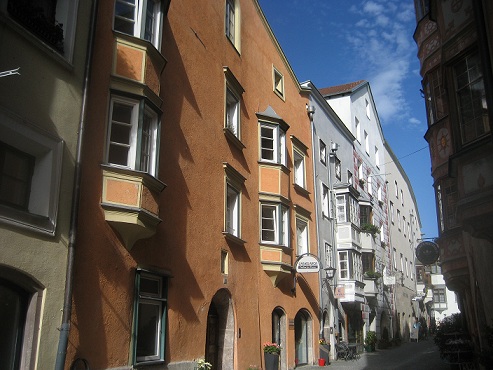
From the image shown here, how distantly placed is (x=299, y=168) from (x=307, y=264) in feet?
17.2

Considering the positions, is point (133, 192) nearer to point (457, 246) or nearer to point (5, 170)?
point (5, 170)

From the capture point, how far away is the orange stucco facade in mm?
10000

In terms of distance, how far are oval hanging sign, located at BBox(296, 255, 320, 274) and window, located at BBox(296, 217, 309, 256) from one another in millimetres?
2035

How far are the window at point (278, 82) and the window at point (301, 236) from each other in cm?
549

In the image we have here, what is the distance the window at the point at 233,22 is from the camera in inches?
715

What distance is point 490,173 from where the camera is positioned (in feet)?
32.5

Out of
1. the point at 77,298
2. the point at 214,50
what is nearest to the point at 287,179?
the point at 214,50

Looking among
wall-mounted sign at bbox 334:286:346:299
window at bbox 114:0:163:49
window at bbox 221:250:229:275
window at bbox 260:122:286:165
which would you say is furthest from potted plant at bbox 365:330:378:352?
window at bbox 114:0:163:49

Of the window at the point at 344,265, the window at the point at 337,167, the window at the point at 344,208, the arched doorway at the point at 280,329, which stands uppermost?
the window at the point at 337,167

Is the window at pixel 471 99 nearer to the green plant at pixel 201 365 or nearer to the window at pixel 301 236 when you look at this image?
the green plant at pixel 201 365

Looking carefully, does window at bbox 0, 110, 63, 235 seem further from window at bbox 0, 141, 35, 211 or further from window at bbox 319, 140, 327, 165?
window at bbox 319, 140, 327, 165

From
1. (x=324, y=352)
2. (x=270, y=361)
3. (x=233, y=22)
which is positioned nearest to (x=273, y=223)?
(x=270, y=361)

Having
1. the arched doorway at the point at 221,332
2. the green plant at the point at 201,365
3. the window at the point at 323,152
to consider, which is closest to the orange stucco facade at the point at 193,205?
the arched doorway at the point at 221,332

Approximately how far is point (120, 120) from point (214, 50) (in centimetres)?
634
